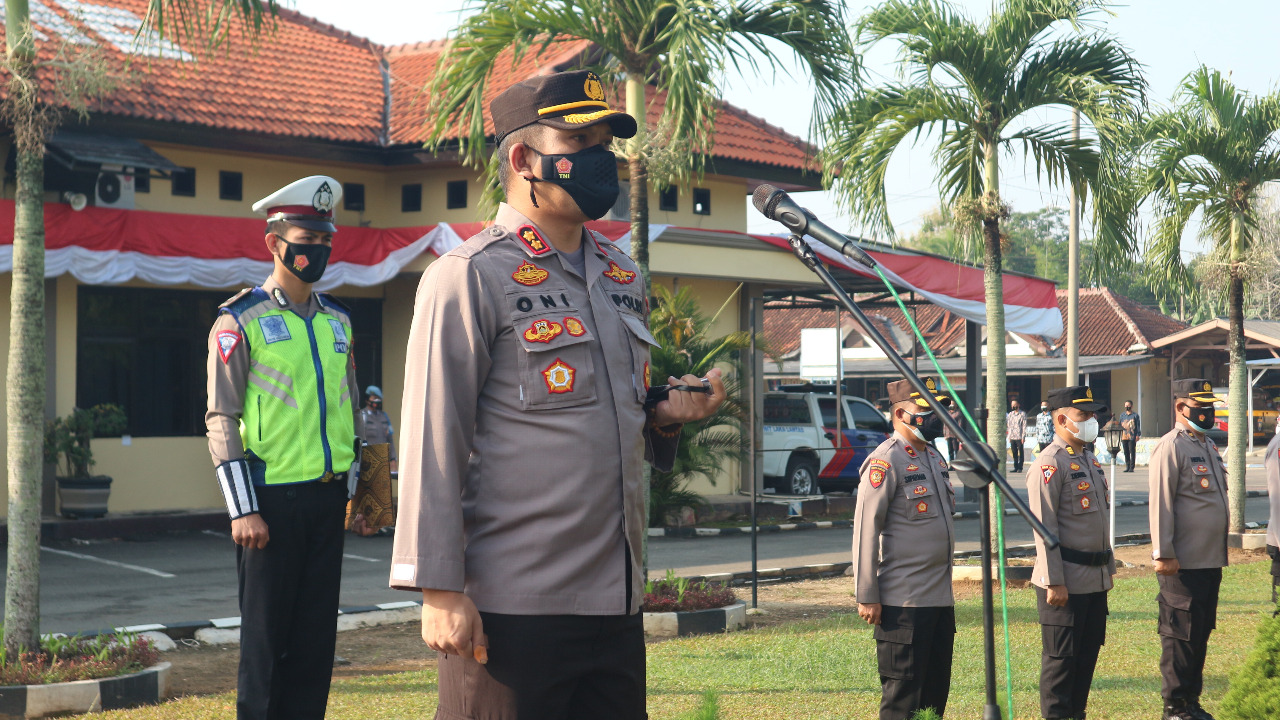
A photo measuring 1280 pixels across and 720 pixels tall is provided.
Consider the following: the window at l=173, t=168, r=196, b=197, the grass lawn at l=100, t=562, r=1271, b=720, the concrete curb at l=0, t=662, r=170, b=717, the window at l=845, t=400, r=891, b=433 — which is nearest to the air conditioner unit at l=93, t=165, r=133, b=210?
the window at l=173, t=168, r=196, b=197

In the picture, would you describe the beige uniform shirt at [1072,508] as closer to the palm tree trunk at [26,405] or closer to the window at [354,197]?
the palm tree trunk at [26,405]

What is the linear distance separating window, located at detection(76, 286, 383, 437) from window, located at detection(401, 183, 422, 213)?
10.5ft

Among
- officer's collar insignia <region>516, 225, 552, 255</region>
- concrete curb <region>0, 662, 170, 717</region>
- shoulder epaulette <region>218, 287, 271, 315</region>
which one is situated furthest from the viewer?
concrete curb <region>0, 662, 170, 717</region>

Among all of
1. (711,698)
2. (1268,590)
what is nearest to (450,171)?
(1268,590)

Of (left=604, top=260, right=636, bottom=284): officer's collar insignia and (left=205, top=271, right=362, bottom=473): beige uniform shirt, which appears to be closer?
(left=604, top=260, right=636, bottom=284): officer's collar insignia

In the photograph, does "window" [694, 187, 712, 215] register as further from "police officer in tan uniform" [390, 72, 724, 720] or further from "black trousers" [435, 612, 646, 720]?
"black trousers" [435, 612, 646, 720]

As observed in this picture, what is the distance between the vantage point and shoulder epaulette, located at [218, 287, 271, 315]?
5.14 metres

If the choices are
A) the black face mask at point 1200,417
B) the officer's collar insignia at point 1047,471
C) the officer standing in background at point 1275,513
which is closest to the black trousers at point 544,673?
the officer's collar insignia at point 1047,471

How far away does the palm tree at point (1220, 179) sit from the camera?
1538 cm

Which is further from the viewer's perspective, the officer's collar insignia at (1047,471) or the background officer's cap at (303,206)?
the officer's collar insignia at (1047,471)

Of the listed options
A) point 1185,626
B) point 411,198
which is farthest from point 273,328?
point 411,198

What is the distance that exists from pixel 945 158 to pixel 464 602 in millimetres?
10884

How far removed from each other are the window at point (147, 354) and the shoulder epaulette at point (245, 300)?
12047 millimetres

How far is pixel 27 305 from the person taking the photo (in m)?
6.95
